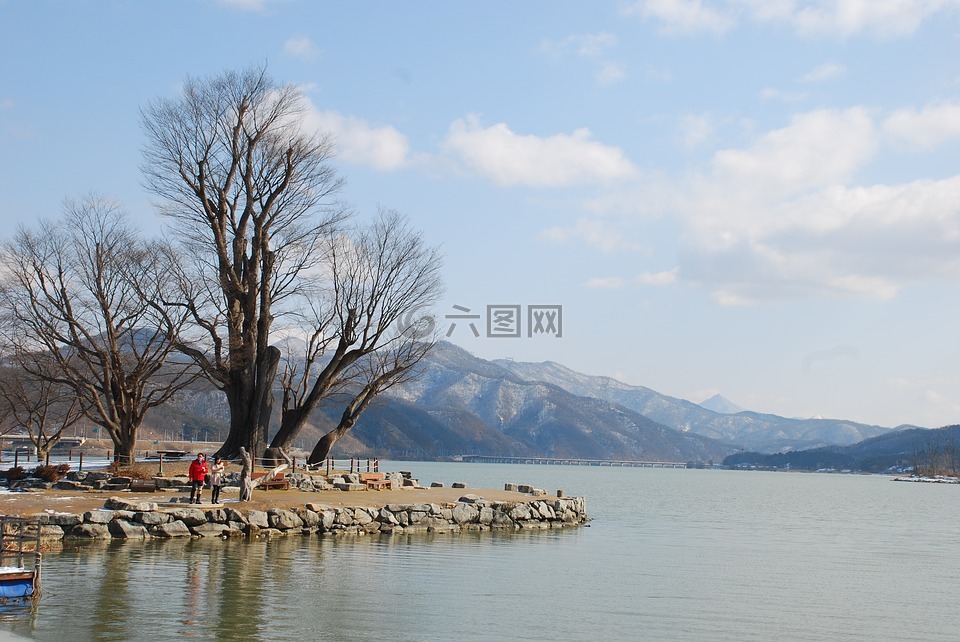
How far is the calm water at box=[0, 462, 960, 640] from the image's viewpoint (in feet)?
53.7

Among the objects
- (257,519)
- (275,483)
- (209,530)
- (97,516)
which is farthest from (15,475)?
(257,519)

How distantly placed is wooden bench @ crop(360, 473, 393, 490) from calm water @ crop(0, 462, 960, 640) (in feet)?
22.5

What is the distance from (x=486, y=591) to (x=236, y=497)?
1382 cm

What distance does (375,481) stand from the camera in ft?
129

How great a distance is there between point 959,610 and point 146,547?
64.9 feet

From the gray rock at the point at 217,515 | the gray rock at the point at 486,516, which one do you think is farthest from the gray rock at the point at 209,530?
the gray rock at the point at 486,516

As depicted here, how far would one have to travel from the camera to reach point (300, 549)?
2627 centimetres

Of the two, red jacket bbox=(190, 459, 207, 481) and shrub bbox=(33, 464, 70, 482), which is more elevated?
red jacket bbox=(190, 459, 207, 481)

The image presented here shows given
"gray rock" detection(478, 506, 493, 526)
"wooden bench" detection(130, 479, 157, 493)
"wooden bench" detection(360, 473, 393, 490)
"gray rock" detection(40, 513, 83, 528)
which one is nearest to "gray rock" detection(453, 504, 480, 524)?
"gray rock" detection(478, 506, 493, 526)

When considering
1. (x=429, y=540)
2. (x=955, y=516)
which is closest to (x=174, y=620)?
(x=429, y=540)

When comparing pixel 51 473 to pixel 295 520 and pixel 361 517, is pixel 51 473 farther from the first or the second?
pixel 361 517

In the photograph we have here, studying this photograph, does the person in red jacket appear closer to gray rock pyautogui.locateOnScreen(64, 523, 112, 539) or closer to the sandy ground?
the sandy ground

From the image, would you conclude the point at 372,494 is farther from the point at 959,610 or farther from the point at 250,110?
the point at 959,610

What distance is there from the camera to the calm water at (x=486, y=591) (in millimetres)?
16375
